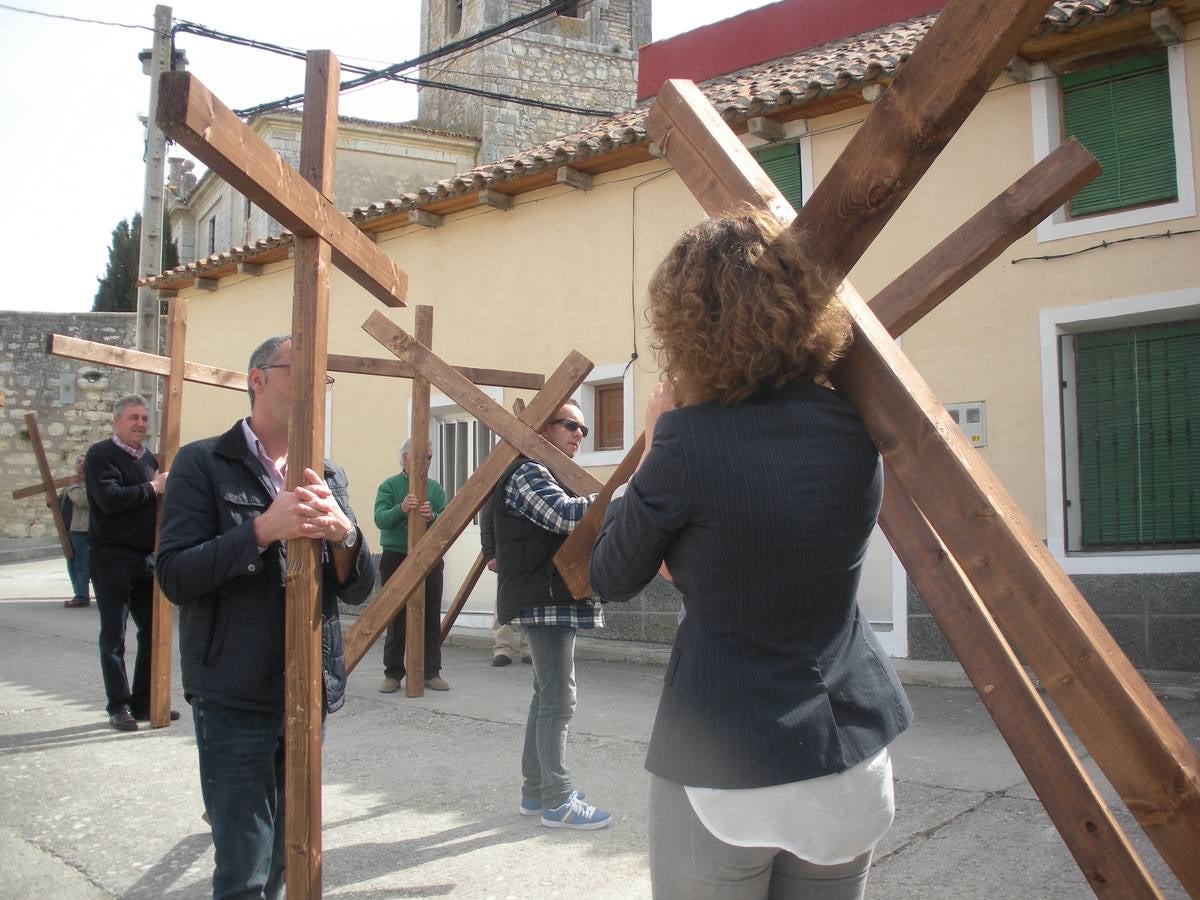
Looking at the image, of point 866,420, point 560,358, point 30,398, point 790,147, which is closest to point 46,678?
point 560,358

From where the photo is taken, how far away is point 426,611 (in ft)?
25.5

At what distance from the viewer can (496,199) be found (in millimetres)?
10898

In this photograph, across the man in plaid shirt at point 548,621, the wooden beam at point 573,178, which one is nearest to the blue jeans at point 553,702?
the man in plaid shirt at point 548,621

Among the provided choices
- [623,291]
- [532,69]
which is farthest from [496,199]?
[532,69]

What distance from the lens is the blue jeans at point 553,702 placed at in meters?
4.36

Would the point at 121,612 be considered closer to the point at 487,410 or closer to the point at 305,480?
the point at 487,410

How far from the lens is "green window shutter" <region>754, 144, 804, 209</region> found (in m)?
9.05

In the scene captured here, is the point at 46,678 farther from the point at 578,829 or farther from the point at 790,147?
the point at 790,147

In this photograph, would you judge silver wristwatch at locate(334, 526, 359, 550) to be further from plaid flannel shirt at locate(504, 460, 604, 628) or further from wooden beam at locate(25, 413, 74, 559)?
wooden beam at locate(25, 413, 74, 559)

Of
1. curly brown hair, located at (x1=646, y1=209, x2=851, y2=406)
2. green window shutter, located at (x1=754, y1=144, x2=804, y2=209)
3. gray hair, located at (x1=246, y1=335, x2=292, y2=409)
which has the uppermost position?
green window shutter, located at (x1=754, y1=144, x2=804, y2=209)

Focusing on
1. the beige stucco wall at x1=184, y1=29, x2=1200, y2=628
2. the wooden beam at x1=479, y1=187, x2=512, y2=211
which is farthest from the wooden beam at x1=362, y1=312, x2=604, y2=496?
the wooden beam at x1=479, y1=187, x2=512, y2=211

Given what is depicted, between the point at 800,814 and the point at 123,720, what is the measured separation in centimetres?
558

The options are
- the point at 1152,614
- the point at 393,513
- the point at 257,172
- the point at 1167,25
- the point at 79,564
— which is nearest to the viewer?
the point at 257,172

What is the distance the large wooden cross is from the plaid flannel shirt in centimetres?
217
